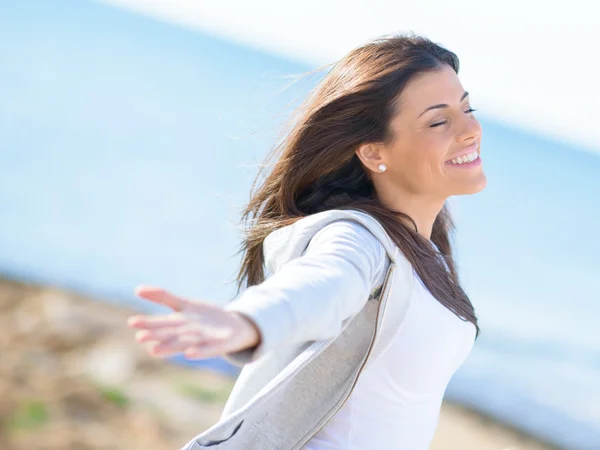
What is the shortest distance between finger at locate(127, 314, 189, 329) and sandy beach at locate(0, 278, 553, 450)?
3457 millimetres

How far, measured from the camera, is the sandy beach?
16.8ft

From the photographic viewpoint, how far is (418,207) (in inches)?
110

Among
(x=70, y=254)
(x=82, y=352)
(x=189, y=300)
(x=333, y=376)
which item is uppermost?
(x=189, y=300)

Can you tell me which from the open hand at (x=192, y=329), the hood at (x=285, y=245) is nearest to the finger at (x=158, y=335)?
the open hand at (x=192, y=329)

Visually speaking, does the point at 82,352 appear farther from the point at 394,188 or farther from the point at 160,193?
the point at 160,193

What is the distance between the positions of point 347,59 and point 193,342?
146cm

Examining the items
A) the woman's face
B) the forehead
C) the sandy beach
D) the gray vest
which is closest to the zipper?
the gray vest

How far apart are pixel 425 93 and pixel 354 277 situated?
2.96 ft

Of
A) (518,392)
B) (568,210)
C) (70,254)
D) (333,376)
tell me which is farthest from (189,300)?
(568,210)

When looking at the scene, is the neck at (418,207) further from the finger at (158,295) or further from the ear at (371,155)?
the finger at (158,295)

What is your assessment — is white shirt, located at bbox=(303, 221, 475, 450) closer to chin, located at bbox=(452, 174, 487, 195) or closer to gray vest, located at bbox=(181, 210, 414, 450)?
gray vest, located at bbox=(181, 210, 414, 450)

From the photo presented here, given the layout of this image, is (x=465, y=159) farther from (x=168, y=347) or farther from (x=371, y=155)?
(x=168, y=347)

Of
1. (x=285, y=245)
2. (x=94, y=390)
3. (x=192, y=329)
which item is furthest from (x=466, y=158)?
(x=94, y=390)

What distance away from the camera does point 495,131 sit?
175 ft
